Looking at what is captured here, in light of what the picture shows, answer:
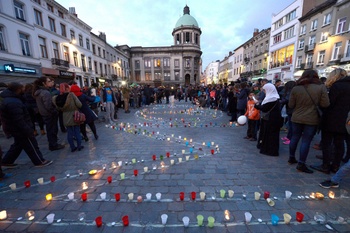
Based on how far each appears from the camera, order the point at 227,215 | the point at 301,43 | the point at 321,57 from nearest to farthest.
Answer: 1. the point at 227,215
2. the point at 321,57
3. the point at 301,43

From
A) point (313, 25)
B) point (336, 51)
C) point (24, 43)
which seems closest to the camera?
point (24, 43)

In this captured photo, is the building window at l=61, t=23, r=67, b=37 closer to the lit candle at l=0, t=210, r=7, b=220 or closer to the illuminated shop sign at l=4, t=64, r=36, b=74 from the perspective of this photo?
the illuminated shop sign at l=4, t=64, r=36, b=74

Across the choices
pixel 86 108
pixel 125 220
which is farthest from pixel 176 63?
pixel 125 220

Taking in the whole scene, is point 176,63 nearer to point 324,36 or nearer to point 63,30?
point 63,30

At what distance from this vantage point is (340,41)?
780 inches

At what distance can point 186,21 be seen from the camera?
6419 centimetres

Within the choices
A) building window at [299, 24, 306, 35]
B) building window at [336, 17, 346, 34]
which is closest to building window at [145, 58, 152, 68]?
building window at [299, 24, 306, 35]

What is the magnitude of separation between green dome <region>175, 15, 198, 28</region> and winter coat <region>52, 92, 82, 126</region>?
68279mm

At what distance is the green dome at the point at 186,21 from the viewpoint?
210 feet

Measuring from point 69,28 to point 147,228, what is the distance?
102 feet

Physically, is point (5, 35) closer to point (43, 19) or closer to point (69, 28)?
point (43, 19)

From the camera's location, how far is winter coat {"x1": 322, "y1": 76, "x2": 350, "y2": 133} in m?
3.32

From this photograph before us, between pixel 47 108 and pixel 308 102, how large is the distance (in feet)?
22.1

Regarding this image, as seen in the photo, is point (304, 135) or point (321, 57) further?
point (321, 57)
